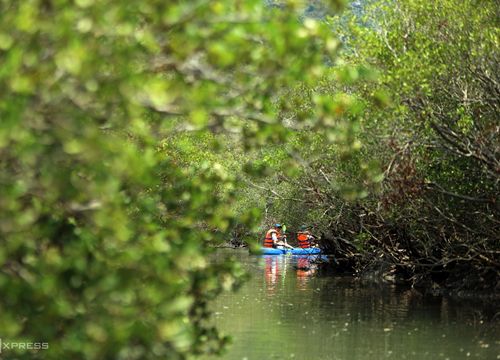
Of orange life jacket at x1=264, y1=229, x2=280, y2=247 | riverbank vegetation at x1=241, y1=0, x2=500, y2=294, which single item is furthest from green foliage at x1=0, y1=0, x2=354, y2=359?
orange life jacket at x1=264, y1=229, x2=280, y2=247

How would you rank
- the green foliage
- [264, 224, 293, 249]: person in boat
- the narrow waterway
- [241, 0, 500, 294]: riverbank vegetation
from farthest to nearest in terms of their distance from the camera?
[264, 224, 293, 249]: person in boat < [241, 0, 500, 294]: riverbank vegetation < the narrow waterway < the green foliage

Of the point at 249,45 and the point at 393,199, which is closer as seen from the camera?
the point at 249,45

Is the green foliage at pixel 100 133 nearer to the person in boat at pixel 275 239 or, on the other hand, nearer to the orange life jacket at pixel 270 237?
the person in boat at pixel 275 239

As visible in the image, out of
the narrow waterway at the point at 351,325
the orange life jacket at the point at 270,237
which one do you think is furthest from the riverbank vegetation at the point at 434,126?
the orange life jacket at the point at 270,237

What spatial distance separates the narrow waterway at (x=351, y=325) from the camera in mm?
15812

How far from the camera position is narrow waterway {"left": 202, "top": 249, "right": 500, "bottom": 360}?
1581 centimetres

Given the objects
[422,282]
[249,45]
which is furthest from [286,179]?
[249,45]

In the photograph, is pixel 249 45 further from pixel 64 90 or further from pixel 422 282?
pixel 422 282

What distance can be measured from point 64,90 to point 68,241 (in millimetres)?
1246

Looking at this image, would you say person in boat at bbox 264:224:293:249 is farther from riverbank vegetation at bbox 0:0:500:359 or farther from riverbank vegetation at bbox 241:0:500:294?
riverbank vegetation at bbox 0:0:500:359

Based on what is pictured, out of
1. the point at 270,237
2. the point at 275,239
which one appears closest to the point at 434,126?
the point at 275,239

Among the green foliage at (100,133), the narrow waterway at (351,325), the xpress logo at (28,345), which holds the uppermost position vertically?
the green foliage at (100,133)

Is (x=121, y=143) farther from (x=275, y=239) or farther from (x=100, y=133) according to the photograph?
(x=275, y=239)

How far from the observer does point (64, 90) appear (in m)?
6.23
